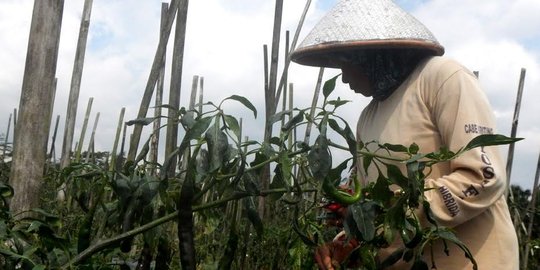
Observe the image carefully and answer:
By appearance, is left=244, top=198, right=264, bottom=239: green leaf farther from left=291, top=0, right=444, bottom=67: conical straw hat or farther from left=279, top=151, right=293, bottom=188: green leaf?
left=291, top=0, right=444, bottom=67: conical straw hat

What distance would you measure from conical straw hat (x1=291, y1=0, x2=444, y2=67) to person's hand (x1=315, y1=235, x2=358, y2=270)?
36 centimetres

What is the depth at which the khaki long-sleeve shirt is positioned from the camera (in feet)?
3.73

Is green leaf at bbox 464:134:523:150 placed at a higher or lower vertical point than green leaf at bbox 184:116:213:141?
higher

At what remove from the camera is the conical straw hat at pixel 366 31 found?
1.29 m

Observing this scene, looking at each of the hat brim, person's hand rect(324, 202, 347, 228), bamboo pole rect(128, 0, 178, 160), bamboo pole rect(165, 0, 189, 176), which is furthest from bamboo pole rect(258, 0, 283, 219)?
person's hand rect(324, 202, 347, 228)

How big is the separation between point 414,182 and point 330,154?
0.11 meters

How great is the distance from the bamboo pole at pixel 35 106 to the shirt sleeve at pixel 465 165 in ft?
3.82

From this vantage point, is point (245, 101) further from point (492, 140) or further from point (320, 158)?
point (492, 140)

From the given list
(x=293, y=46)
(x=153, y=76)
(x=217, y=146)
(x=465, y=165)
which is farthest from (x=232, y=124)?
(x=293, y=46)

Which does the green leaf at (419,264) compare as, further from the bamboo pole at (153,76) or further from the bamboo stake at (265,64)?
the bamboo stake at (265,64)

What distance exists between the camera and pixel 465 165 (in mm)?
1138

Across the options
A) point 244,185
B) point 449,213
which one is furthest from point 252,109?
point 449,213

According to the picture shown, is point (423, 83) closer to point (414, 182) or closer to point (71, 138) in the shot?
point (414, 182)

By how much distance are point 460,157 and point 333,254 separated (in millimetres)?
250
